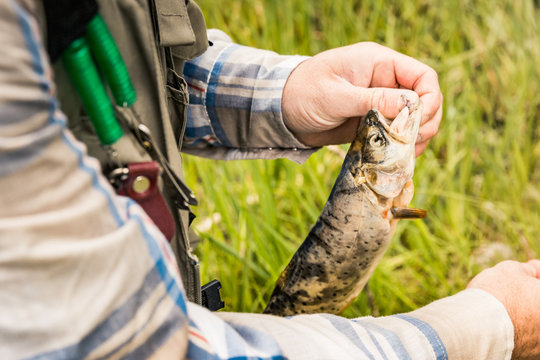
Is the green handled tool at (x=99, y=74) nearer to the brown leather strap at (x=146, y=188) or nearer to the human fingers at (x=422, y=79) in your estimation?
the brown leather strap at (x=146, y=188)

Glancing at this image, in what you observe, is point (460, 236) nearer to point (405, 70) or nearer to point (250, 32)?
point (405, 70)

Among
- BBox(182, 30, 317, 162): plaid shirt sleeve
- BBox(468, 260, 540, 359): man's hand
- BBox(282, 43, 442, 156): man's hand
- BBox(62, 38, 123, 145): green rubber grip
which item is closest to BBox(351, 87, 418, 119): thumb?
BBox(282, 43, 442, 156): man's hand

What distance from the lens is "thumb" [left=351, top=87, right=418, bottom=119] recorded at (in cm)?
150

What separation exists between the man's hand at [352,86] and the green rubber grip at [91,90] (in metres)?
0.78

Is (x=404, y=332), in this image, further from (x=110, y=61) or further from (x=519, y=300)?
(x=110, y=61)

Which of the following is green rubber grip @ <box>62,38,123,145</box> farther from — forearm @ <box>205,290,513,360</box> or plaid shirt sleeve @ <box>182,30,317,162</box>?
plaid shirt sleeve @ <box>182,30,317,162</box>

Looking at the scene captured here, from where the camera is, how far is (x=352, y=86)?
1.56m

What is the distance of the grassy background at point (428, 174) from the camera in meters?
2.30

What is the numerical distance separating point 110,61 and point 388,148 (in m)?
0.96

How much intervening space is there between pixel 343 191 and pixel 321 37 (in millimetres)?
2552

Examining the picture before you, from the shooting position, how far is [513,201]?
8.84 ft

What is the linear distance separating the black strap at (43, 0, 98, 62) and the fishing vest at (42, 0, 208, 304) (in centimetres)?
6

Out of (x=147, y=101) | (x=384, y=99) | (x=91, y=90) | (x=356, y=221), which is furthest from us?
(x=356, y=221)

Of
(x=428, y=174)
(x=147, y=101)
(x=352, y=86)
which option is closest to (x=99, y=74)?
(x=147, y=101)
